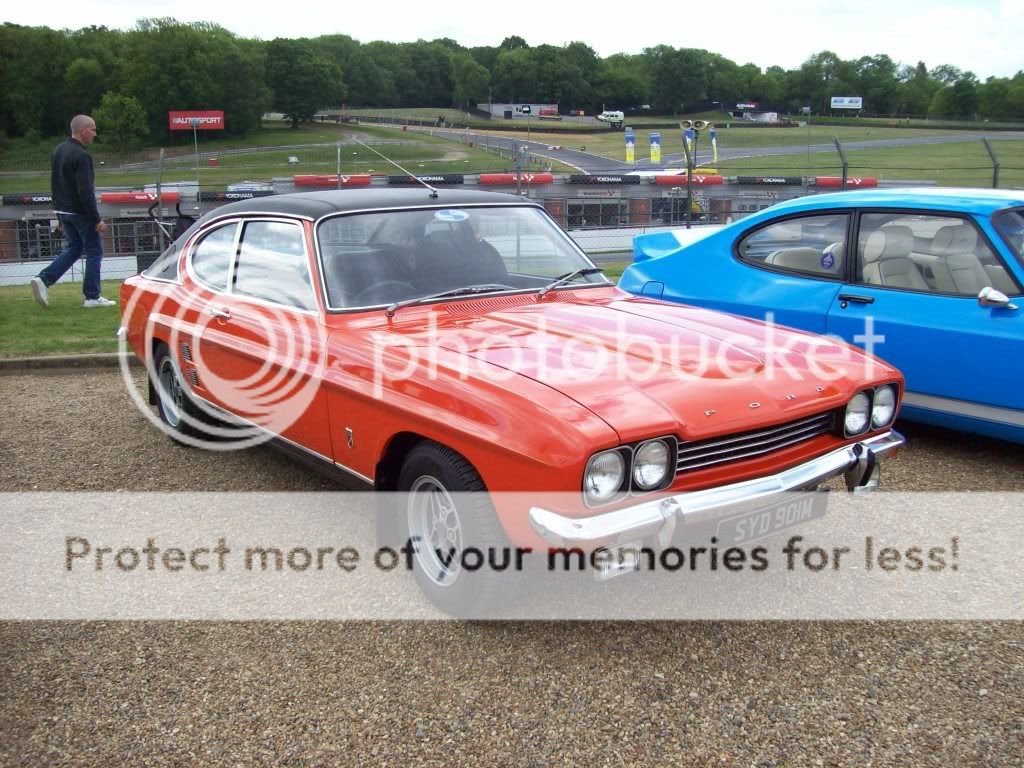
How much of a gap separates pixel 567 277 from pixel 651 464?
1763mm

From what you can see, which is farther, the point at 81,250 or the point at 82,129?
the point at 81,250

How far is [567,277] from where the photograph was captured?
4500 mm

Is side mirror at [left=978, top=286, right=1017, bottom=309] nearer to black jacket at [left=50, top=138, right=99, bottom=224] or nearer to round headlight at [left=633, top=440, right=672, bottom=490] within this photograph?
round headlight at [left=633, top=440, right=672, bottom=490]

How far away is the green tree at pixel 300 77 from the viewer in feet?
180

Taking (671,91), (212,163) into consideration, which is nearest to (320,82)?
(212,163)

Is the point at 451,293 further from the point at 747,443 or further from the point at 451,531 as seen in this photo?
the point at 747,443

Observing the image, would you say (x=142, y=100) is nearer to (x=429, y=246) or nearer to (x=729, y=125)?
(x=729, y=125)

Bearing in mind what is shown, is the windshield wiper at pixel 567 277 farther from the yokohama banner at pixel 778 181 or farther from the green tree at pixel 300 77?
the green tree at pixel 300 77

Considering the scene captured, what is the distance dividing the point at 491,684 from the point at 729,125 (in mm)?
52840

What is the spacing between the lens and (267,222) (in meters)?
4.53

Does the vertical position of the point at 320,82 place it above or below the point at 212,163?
above

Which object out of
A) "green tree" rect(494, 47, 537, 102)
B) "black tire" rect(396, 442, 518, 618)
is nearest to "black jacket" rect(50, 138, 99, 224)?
"black tire" rect(396, 442, 518, 618)

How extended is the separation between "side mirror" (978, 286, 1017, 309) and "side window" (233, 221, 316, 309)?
3400 millimetres

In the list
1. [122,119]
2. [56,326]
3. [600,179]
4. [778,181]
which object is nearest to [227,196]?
[600,179]
